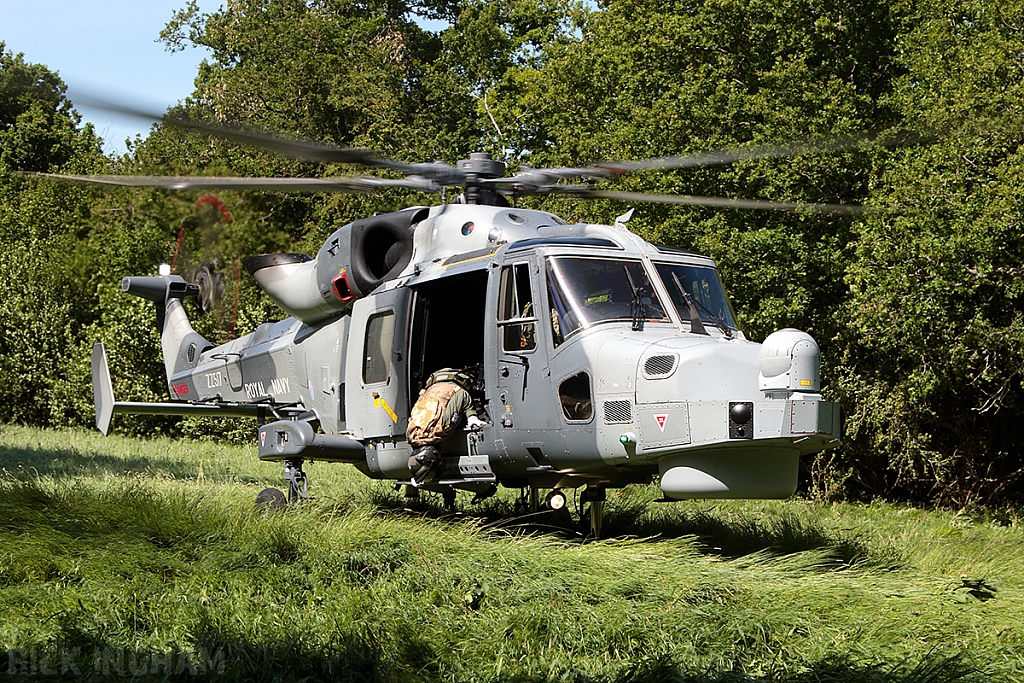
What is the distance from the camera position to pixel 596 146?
19094mm

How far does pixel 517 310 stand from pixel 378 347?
1667 millimetres

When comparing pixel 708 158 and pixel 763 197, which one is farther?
pixel 763 197

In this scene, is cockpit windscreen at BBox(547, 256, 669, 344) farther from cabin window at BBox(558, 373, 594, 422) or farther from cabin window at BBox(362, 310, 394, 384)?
cabin window at BBox(362, 310, 394, 384)

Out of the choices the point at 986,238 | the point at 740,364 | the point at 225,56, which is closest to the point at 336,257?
the point at 740,364

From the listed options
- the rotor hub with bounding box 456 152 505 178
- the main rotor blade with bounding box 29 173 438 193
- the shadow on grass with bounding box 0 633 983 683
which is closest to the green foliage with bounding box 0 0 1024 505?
the main rotor blade with bounding box 29 173 438 193

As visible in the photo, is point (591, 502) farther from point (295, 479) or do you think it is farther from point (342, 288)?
point (342, 288)

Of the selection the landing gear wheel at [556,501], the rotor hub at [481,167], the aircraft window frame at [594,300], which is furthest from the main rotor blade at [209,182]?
the landing gear wheel at [556,501]

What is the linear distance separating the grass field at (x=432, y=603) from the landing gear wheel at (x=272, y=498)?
28 cm

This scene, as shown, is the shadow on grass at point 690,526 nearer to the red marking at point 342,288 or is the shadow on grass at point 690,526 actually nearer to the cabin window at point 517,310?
the cabin window at point 517,310

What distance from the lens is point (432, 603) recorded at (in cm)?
674

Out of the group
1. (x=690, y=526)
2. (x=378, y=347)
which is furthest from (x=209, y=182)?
(x=690, y=526)

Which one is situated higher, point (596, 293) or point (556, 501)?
point (596, 293)

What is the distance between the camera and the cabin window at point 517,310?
28.5ft

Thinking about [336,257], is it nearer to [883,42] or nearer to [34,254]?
[883,42]
